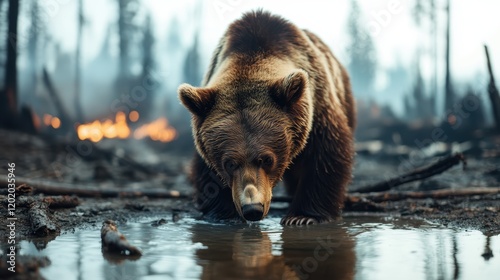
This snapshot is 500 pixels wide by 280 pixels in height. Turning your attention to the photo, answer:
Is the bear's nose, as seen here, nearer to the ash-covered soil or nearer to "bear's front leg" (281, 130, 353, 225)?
"bear's front leg" (281, 130, 353, 225)

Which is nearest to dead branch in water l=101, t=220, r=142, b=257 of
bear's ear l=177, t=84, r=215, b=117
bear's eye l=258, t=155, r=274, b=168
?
bear's eye l=258, t=155, r=274, b=168

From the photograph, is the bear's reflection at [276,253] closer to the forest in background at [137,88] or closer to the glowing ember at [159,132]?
the forest in background at [137,88]

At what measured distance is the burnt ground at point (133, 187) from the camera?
17.8 ft

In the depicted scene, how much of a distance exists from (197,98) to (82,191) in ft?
9.19

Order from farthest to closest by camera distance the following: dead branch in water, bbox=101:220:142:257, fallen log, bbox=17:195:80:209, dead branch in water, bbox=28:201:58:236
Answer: fallen log, bbox=17:195:80:209, dead branch in water, bbox=28:201:58:236, dead branch in water, bbox=101:220:142:257

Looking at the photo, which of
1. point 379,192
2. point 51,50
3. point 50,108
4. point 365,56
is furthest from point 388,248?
point 51,50

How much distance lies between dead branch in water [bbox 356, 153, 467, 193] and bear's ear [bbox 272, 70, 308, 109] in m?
2.32

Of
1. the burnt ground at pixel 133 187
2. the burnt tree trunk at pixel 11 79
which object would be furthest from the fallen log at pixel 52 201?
the burnt tree trunk at pixel 11 79

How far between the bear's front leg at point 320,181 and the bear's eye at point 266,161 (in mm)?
1127

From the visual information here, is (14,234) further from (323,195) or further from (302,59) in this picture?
(302,59)

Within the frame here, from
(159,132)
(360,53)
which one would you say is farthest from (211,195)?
(360,53)

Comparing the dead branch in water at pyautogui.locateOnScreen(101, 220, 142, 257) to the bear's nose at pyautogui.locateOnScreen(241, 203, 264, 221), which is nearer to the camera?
the dead branch in water at pyautogui.locateOnScreen(101, 220, 142, 257)

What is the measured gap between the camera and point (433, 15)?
1207 inches

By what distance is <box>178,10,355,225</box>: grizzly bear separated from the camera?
4.99 m
